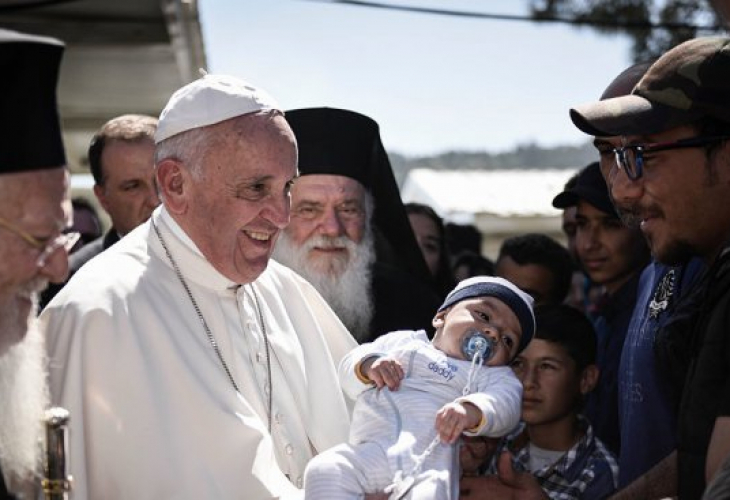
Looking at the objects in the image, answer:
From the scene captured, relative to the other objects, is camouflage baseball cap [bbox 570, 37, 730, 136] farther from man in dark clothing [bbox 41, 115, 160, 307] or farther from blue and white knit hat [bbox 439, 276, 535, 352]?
man in dark clothing [bbox 41, 115, 160, 307]

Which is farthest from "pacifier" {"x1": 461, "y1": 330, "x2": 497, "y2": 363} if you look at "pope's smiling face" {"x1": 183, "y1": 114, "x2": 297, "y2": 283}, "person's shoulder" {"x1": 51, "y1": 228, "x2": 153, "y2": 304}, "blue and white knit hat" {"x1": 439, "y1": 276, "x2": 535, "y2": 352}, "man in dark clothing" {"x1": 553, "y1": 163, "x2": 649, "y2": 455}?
"man in dark clothing" {"x1": 553, "y1": 163, "x2": 649, "y2": 455}

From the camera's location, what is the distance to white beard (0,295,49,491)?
3291mm

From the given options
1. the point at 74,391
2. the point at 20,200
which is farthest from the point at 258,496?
the point at 20,200

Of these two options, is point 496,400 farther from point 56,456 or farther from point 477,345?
point 56,456

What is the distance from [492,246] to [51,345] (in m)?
14.5

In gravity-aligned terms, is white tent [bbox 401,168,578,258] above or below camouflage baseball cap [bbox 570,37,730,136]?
below

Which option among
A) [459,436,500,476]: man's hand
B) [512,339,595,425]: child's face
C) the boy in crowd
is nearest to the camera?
[459,436,500,476]: man's hand

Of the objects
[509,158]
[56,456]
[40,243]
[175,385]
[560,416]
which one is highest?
[40,243]

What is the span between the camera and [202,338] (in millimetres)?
4480

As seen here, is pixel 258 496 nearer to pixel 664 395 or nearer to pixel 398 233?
pixel 664 395

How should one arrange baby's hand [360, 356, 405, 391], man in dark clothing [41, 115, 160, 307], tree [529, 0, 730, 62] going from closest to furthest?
baby's hand [360, 356, 405, 391] → man in dark clothing [41, 115, 160, 307] → tree [529, 0, 730, 62]

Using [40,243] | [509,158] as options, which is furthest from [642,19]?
[509,158]

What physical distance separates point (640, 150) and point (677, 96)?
215 millimetres

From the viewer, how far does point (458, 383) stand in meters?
4.49
